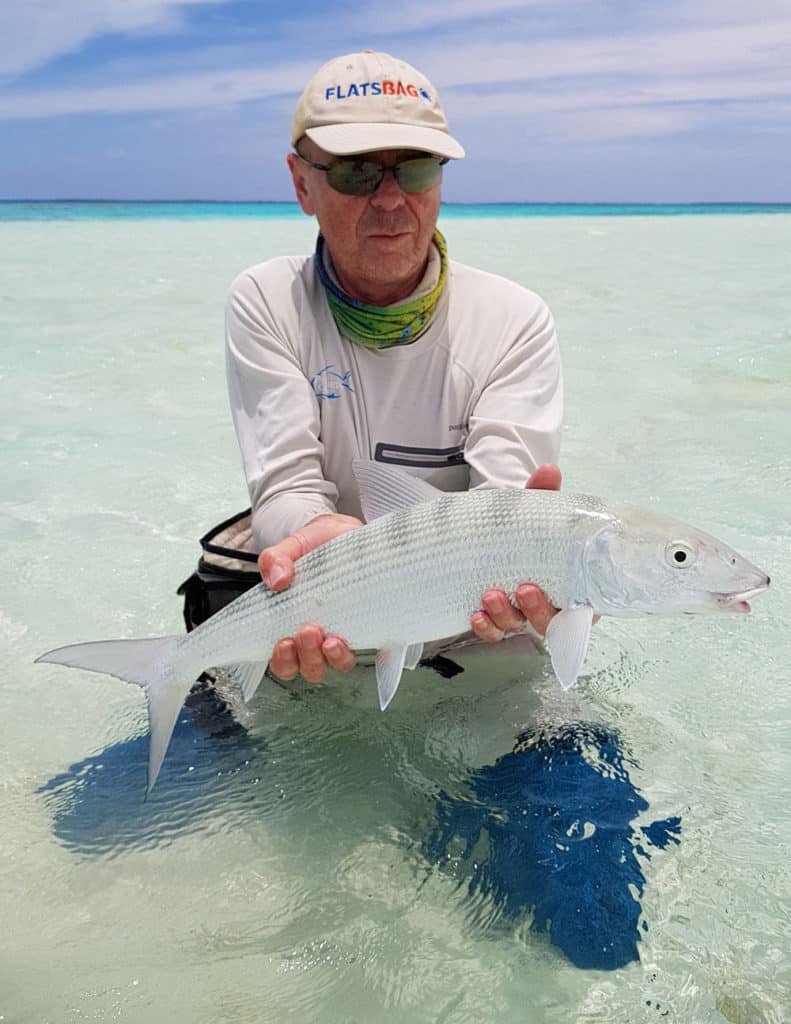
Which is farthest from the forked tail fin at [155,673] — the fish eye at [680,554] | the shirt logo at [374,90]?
the shirt logo at [374,90]

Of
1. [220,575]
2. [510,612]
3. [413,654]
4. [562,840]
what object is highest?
[510,612]

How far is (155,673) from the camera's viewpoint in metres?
2.38

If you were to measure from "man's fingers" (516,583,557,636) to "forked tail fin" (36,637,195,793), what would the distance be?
819mm

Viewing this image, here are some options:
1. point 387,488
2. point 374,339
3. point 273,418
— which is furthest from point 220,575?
point 374,339

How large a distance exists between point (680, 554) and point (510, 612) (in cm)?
38

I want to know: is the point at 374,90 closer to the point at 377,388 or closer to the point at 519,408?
the point at 377,388

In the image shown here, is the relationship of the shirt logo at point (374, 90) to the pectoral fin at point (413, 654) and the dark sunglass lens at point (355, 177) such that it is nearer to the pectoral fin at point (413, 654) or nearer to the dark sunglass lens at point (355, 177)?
the dark sunglass lens at point (355, 177)

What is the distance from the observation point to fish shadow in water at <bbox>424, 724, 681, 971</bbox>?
2115 mm

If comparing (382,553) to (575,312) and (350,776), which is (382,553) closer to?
(350,776)

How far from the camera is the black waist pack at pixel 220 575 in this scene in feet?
9.32

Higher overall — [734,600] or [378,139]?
[378,139]

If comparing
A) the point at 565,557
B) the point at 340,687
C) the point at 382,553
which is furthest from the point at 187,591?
the point at 565,557

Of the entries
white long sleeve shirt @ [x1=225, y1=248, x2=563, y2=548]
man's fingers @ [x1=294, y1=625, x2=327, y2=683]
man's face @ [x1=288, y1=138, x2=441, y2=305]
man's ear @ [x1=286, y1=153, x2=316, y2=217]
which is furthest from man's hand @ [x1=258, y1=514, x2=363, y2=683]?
man's ear @ [x1=286, y1=153, x2=316, y2=217]

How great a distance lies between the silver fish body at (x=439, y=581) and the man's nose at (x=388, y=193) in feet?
2.54
